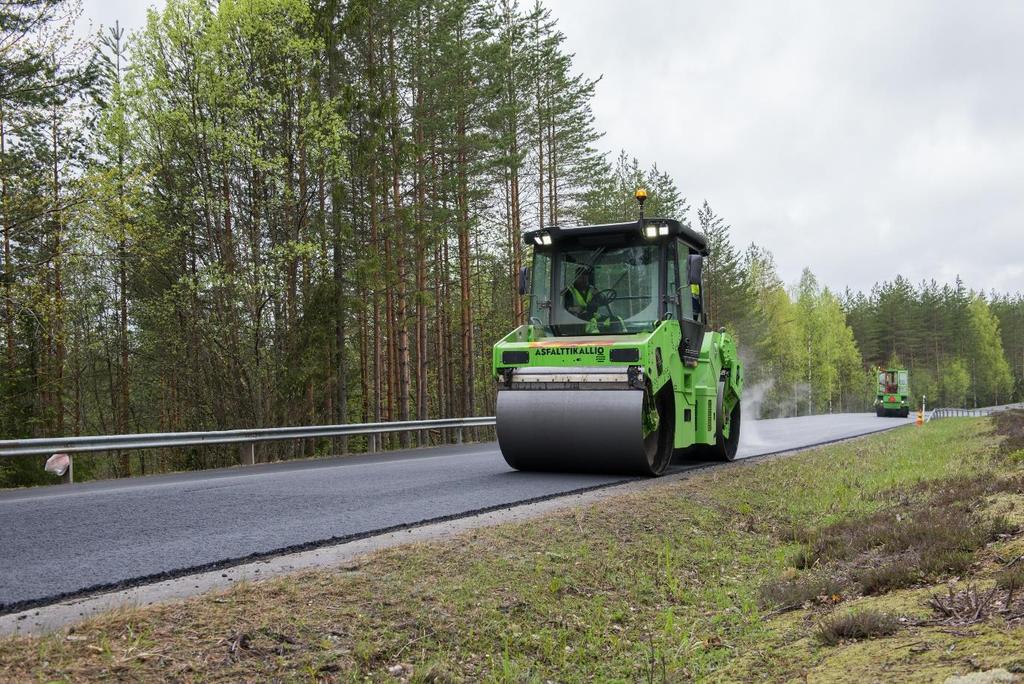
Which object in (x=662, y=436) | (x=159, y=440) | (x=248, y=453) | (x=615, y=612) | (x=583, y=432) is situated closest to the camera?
(x=615, y=612)

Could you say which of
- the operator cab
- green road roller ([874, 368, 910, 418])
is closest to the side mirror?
the operator cab

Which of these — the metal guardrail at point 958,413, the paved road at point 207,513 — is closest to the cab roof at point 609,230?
the paved road at point 207,513

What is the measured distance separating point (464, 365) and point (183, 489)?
2022cm

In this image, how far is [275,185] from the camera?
18.1m

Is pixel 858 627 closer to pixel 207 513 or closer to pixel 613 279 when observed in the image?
pixel 207 513

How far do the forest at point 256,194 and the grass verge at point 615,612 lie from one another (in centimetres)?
1228

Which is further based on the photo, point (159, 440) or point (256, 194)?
point (256, 194)

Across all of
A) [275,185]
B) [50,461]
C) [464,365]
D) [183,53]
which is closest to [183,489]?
[50,461]

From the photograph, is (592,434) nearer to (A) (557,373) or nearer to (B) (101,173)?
(A) (557,373)

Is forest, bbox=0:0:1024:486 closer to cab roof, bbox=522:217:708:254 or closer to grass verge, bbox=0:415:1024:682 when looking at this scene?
cab roof, bbox=522:217:708:254

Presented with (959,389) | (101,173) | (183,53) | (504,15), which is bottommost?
(959,389)

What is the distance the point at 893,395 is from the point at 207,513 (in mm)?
46133

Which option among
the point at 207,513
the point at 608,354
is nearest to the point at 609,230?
the point at 608,354

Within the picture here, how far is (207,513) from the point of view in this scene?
7.27 metres
